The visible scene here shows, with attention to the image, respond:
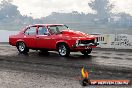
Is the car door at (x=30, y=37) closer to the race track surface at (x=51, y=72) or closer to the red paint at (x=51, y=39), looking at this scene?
the red paint at (x=51, y=39)

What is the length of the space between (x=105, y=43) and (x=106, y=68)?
436 inches


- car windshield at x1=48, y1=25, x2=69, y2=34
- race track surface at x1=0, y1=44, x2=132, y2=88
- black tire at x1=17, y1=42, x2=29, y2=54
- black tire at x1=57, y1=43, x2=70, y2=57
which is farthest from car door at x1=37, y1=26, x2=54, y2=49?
race track surface at x1=0, y1=44, x2=132, y2=88

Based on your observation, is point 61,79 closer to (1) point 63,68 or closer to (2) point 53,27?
(1) point 63,68

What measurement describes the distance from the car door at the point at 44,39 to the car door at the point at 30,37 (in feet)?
1.12

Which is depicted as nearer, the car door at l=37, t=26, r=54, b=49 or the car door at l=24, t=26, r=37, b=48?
the car door at l=37, t=26, r=54, b=49

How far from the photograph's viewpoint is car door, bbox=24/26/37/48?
15.5 meters

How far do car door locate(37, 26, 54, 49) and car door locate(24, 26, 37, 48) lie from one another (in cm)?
34

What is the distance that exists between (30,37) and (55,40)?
6.02 ft

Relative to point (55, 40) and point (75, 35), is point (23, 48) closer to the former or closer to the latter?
point (55, 40)

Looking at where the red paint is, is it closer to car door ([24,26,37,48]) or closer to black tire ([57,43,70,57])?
car door ([24,26,37,48])

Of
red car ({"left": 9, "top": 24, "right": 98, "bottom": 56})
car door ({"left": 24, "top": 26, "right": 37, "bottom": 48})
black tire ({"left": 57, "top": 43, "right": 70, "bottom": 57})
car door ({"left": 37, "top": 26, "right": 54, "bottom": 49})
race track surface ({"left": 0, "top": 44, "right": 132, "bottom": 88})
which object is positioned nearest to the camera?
race track surface ({"left": 0, "top": 44, "right": 132, "bottom": 88})

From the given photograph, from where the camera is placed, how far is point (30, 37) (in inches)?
616

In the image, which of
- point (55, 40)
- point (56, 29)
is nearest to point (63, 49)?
point (55, 40)

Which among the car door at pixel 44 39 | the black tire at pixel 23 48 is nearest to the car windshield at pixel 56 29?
the car door at pixel 44 39
